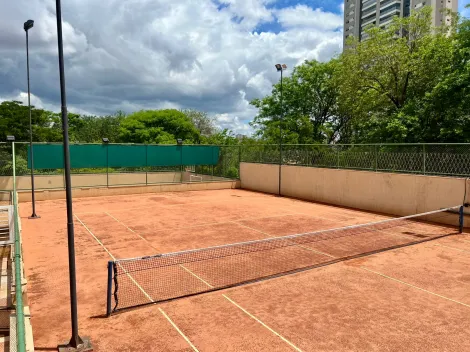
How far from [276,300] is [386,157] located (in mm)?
12225

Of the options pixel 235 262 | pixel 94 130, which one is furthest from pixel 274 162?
pixel 94 130

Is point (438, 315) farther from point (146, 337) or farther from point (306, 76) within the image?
point (306, 76)

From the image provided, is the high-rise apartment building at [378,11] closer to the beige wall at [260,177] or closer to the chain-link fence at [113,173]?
the chain-link fence at [113,173]

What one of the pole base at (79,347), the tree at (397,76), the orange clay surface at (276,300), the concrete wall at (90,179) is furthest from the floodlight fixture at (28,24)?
the tree at (397,76)

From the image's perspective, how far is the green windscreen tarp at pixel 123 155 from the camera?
2167 cm

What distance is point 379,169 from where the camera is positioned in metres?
17.3

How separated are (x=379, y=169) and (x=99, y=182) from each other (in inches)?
730

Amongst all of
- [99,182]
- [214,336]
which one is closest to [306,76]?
[99,182]

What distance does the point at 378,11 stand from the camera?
100 metres

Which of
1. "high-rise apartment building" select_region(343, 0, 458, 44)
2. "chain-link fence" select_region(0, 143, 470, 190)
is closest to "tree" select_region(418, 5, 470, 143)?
"chain-link fence" select_region(0, 143, 470, 190)

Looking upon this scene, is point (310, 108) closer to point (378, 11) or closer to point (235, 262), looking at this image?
point (235, 262)

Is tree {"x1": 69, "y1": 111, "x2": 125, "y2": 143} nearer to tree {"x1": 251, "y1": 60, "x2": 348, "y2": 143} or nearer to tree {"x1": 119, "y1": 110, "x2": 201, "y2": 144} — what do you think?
tree {"x1": 119, "y1": 110, "x2": 201, "y2": 144}

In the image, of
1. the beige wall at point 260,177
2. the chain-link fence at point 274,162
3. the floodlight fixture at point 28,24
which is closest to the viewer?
the floodlight fixture at point 28,24

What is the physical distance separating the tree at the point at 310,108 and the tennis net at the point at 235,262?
26.8 meters
